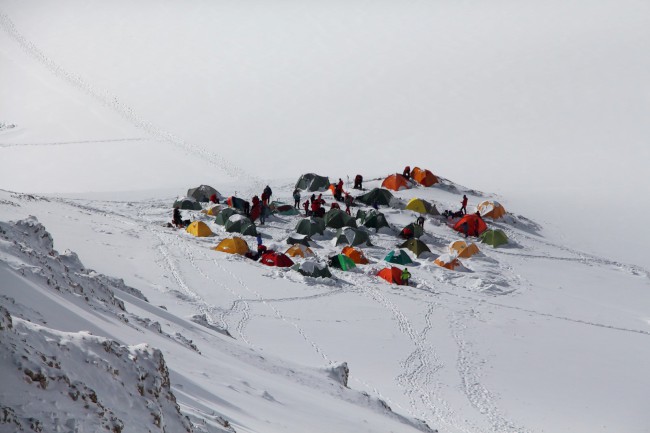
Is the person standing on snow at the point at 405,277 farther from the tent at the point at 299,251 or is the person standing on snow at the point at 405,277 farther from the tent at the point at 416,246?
the tent at the point at 299,251

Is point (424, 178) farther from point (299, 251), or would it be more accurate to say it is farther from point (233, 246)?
point (233, 246)

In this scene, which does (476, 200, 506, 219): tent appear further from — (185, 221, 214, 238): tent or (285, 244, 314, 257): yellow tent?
(185, 221, 214, 238): tent

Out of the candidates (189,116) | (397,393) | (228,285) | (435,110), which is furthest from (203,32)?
(397,393)

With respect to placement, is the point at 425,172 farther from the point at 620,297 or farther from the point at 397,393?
the point at 397,393

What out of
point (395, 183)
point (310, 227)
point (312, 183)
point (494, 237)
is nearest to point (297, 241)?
point (310, 227)

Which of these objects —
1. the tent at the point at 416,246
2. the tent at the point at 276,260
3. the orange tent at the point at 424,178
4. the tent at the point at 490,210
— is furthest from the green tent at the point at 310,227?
the orange tent at the point at 424,178

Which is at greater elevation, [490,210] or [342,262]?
[490,210]
